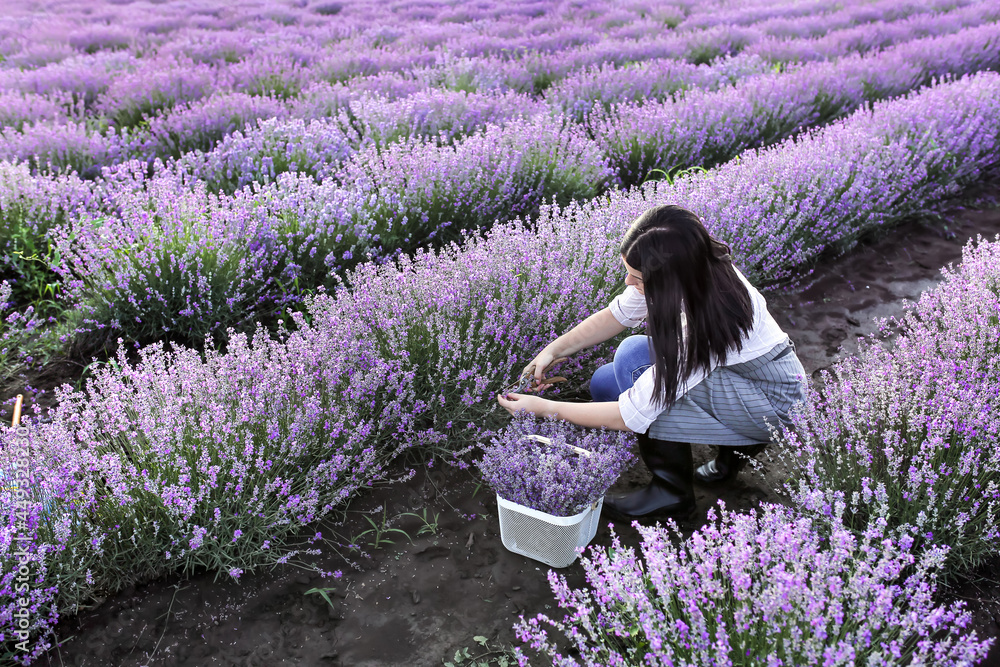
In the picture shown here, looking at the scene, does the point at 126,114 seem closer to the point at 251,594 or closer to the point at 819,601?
the point at 251,594

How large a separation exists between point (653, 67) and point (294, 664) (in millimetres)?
6005

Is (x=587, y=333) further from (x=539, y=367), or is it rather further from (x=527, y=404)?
(x=527, y=404)

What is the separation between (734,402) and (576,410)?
481 millimetres

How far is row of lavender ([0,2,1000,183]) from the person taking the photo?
4.48 meters

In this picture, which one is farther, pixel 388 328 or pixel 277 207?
pixel 277 207

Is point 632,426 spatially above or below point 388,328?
below

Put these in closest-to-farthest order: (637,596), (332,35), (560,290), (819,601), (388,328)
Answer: (819,601) → (637,596) → (388,328) → (560,290) → (332,35)

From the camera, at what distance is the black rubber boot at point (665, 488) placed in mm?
2158

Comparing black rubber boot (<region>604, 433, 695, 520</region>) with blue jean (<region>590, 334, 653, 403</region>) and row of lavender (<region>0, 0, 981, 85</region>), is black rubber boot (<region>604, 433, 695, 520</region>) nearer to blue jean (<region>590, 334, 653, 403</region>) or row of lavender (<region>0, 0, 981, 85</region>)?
blue jean (<region>590, 334, 653, 403</region>)

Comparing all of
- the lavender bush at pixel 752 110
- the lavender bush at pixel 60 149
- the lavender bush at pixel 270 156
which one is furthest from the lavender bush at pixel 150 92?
the lavender bush at pixel 752 110

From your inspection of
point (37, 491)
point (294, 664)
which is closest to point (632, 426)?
point (294, 664)

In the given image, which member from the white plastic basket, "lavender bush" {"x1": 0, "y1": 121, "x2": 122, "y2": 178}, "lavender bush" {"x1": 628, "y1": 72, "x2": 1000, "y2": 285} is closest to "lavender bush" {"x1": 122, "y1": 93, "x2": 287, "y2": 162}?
"lavender bush" {"x1": 0, "y1": 121, "x2": 122, "y2": 178}

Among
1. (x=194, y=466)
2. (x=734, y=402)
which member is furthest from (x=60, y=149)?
(x=734, y=402)

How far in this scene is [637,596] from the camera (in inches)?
53.4
